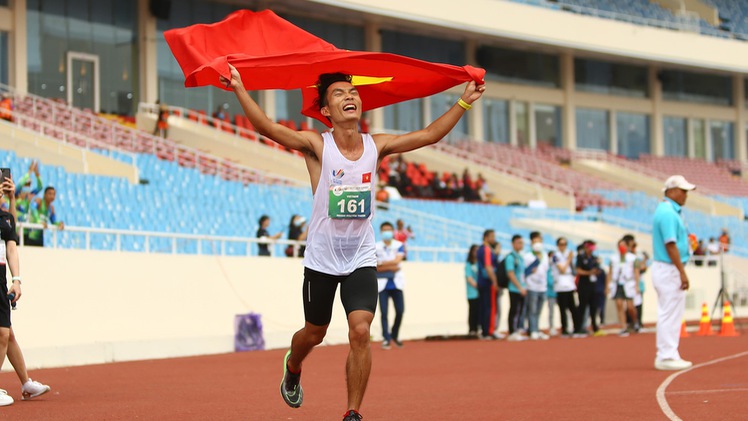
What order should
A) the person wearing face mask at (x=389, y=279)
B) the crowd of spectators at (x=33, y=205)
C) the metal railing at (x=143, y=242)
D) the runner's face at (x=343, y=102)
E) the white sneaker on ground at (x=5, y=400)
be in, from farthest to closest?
1. the person wearing face mask at (x=389, y=279)
2. the crowd of spectators at (x=33, y=205)
3. the metal railing at (x=143, y=242)
4. the white sneaker on ground at (x=5, y=400)
5. the runner's face at (x=343, y=102)

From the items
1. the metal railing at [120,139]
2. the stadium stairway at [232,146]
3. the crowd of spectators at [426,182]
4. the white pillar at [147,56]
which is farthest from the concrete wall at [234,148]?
the crowd of spectators at [426,182]

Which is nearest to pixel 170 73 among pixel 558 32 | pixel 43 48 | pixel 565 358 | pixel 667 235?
pixel 43 48

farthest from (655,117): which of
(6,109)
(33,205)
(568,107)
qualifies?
(33,205)

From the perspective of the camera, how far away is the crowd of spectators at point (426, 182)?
3906cm

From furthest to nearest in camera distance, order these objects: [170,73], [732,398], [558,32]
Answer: [558,32] → [170,73] → [732,398]

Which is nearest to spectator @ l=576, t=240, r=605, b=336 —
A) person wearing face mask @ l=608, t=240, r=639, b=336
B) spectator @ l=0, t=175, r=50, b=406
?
person wearing face mask @ l=608, t=240, r=639, b=336

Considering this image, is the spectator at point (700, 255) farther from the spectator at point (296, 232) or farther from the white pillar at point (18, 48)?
the white pillar at point (18, 48)

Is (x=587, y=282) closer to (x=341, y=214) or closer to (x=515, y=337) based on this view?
(x=515, y=337)

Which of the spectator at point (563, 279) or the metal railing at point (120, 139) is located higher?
the metal railing at point (120, 139)

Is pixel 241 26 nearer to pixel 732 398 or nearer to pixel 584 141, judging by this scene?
pixel 732 398

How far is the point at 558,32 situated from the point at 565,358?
1296 inches

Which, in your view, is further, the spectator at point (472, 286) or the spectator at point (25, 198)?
the spectator at point (472, 286)

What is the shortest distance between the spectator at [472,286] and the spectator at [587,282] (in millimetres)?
2333

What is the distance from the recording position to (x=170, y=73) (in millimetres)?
40469
